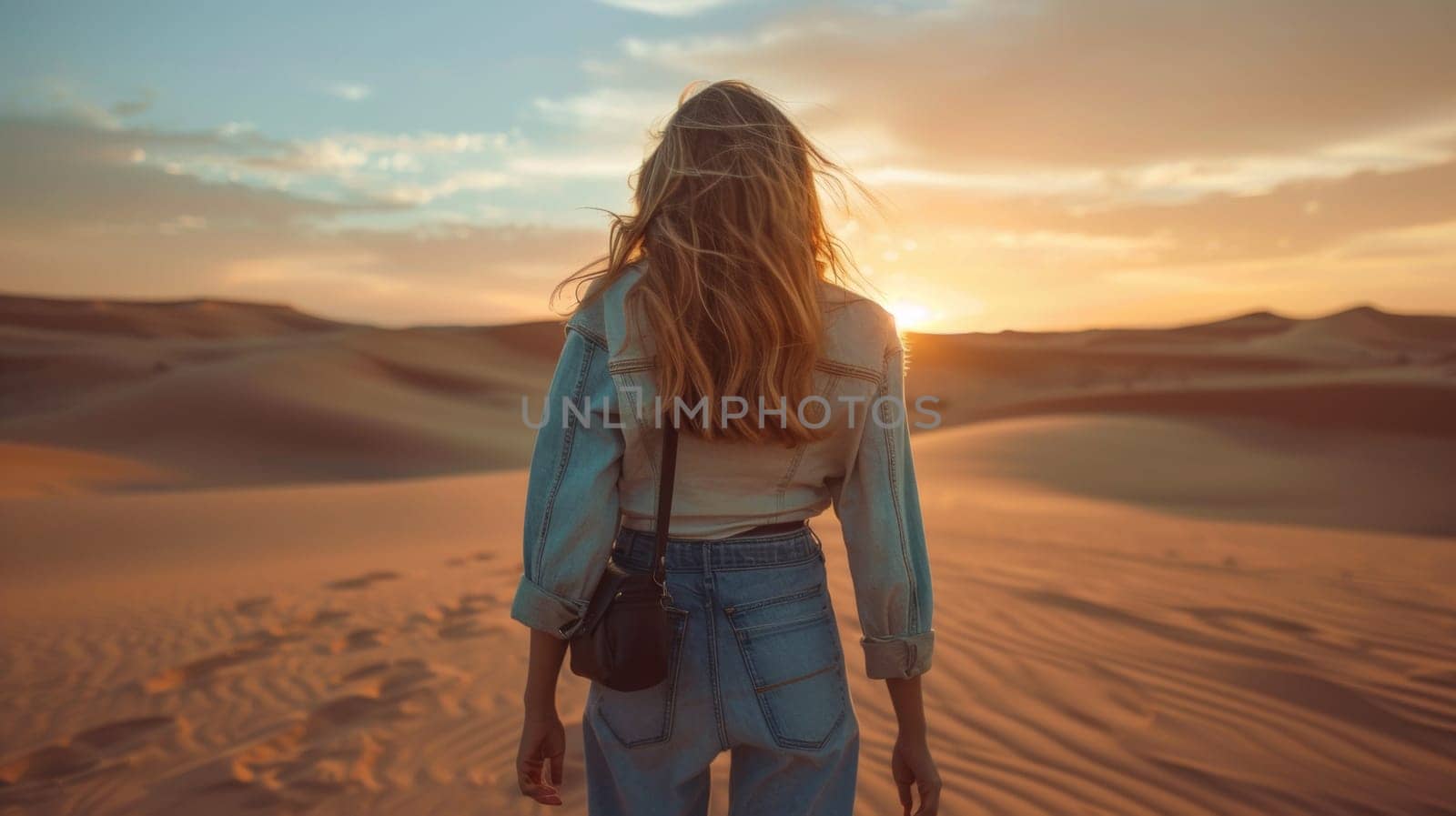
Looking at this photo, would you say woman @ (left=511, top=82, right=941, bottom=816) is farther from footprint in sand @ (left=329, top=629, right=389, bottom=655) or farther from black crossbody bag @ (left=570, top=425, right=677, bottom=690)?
footprint in sand @ (left=329, top=629, right=389, bottom=655)

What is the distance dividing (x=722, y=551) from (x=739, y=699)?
0.79 feet

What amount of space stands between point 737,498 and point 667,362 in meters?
0.27

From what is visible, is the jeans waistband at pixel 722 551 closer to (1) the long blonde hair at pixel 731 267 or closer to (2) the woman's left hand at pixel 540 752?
(1) the long blonde hair at pixel 731 267

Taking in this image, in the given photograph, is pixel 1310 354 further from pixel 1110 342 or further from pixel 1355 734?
pixel 1355 734

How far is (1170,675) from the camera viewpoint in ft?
15.2

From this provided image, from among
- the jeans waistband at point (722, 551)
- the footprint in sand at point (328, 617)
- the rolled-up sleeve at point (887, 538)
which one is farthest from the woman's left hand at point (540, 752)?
the footprint in sand at point (328, 617)

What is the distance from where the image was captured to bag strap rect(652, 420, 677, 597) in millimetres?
1493

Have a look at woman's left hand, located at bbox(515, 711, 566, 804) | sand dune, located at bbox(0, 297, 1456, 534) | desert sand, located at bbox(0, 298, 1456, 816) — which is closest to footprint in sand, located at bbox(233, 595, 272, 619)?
desert sand, located at bbox(0, 298, 1456, 816)

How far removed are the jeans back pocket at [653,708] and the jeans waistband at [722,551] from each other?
9cm

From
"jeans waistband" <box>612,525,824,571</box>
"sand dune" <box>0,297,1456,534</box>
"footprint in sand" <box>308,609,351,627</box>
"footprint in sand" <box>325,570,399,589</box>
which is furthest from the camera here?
"sand dune" <box>0,297,1456,534</box>

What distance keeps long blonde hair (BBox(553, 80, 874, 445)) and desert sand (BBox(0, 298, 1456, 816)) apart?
8.14ft

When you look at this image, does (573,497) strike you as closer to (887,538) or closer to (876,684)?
(887,538)

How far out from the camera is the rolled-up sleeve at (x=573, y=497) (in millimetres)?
1518

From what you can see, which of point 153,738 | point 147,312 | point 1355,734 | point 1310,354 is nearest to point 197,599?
point 153,738
